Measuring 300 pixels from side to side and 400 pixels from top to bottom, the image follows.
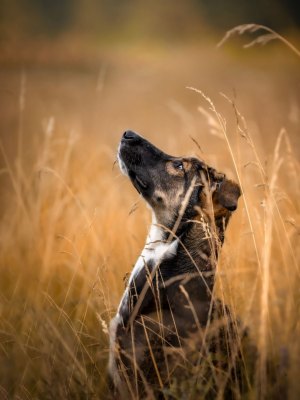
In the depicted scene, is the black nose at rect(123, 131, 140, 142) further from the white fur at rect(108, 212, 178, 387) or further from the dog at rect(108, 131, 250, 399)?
the white fur at rect(108, 212, 178, 387)

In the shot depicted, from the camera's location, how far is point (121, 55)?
71.3 feet

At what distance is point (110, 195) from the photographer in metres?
6.07

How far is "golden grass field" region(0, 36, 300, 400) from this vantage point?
309 centimetres

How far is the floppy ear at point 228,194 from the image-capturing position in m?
3.51

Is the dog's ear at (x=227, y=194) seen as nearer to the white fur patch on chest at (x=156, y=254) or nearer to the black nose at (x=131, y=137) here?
the white fur patch on chest at (x=156, y=254)

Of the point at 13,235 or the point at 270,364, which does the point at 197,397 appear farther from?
the point at 13,235

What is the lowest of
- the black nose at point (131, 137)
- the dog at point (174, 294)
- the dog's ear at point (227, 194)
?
the dog at point (174, 294)

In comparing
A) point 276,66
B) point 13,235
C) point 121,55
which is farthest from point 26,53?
point 13,235

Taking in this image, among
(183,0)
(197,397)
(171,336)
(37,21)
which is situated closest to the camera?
(197,397)

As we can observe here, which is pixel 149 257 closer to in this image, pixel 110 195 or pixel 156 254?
pixel 156 254

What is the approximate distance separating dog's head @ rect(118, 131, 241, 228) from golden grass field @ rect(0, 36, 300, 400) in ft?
0.42

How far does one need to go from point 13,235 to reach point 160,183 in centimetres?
Answer: 254

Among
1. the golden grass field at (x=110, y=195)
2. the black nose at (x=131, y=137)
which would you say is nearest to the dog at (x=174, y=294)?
the black nose at (x=131, y=137)

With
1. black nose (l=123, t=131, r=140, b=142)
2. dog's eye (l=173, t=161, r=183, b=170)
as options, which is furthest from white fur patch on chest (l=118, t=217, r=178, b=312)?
black nose (l=123, t=131, r=140, b=142)
